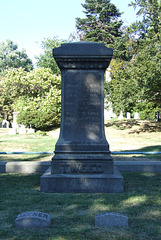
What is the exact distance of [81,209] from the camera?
15.4 feet

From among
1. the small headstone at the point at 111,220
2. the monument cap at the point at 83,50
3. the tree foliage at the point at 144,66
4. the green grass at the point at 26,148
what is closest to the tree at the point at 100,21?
the tree foliage at the point at 144,66


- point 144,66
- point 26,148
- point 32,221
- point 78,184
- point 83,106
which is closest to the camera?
point 32,221

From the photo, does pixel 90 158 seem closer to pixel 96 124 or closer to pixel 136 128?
pixel 96 124

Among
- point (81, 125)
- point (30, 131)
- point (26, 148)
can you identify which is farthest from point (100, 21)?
point (81, 125)

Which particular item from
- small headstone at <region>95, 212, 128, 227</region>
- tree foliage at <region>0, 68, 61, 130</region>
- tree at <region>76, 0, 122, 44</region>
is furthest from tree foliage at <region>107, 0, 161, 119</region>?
tree at <region>76, 0, 122, 44</region>

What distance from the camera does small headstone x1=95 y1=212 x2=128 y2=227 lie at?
3854mm

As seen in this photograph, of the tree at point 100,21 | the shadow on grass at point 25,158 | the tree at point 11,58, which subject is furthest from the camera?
the tree at point 11,58

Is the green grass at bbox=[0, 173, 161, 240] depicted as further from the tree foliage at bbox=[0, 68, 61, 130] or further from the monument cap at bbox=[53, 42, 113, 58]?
the tree foliage at bbox=[0, 68, 61, 130]

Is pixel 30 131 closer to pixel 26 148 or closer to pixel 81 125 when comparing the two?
pixel 26 148

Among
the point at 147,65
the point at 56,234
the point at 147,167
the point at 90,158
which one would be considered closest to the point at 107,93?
the point at 147,65

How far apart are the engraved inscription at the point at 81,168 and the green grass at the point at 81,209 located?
2.16 ft

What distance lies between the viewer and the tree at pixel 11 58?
68.2 metres

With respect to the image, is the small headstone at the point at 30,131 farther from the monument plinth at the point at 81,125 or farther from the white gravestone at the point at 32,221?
the white gravestone at the point at 32,221

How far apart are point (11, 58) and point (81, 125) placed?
218ft
